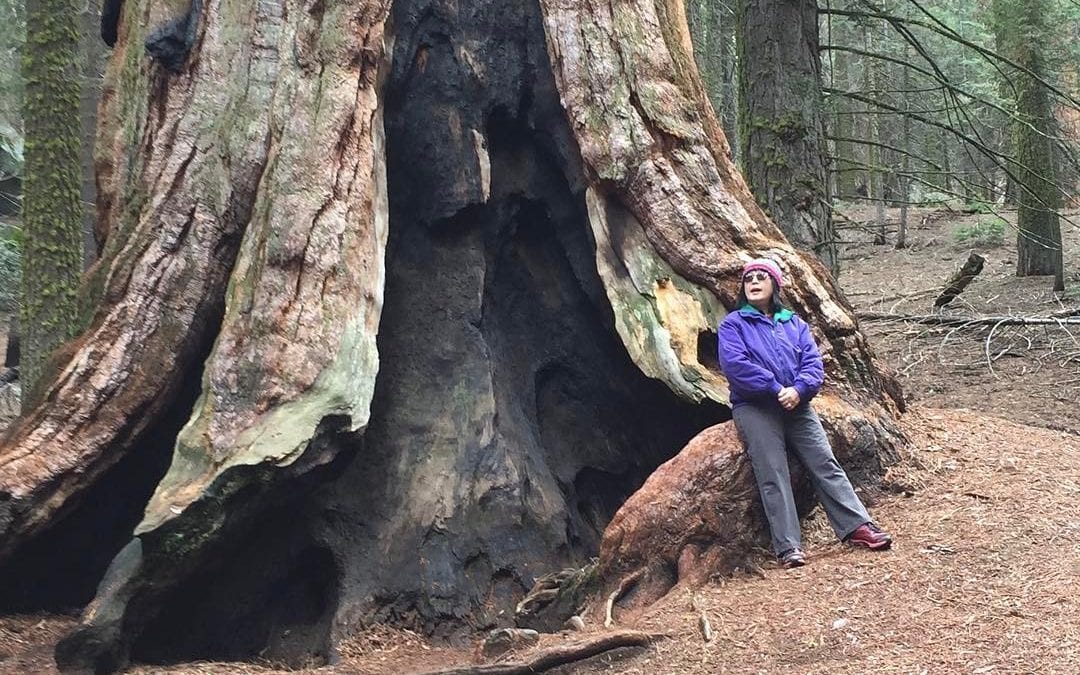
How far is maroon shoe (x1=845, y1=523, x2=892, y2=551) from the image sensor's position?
15.6ft

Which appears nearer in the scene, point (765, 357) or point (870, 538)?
point (870, 538)

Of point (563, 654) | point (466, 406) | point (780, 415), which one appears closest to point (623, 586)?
point (563, 654)

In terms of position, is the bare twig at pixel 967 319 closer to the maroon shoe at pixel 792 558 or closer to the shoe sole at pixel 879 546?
the shoe sole at pixel 879 546

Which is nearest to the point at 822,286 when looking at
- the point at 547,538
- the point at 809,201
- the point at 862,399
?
the point at 862,399

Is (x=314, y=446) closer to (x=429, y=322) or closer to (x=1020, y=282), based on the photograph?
(x=429, y=322)

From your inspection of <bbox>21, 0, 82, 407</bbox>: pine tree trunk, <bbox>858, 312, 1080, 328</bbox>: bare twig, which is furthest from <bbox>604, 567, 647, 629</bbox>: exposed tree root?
<bbox>21, 0, 82, 407</bbox>: pine tree trunk

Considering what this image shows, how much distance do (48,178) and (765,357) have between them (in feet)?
25.7

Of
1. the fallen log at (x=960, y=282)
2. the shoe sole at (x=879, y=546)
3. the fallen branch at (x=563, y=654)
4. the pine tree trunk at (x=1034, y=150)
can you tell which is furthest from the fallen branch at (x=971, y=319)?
the fallen branch at (x=563, y=654)

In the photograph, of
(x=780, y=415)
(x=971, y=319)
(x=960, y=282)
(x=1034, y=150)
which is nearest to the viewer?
(x=780, y=415)

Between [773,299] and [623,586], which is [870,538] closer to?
[623,586]

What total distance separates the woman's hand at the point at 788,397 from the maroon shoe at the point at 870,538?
689mm

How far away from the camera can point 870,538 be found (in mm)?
4797

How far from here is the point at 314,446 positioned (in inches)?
185

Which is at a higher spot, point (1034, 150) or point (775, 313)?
point (1034, 150)
